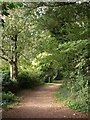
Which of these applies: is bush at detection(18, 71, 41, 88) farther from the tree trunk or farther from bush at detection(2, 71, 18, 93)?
bush at detection(2, 71, 18, 93)

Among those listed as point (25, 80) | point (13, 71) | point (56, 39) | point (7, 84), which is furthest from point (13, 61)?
point (56, 39)

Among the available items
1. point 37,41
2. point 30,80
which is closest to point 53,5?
point 37,41

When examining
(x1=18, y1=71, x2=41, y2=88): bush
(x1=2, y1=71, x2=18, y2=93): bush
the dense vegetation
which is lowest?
(x1=18, y1=71, x2=41, y2=88): bush

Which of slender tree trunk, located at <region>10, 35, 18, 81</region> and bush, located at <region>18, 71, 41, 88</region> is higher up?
slender tree trunk, located at <region>10, 35, 18, 81</region>

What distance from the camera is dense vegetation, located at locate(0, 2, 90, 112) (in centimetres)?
1366

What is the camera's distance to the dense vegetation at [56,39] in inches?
538

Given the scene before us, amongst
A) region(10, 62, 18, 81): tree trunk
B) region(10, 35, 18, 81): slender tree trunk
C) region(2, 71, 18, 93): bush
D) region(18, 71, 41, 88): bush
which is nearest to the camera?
region(2, 71, 18, 93): bush

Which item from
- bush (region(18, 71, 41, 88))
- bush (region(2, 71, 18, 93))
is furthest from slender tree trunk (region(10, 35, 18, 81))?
bush (region(2, 71, 18, 93))

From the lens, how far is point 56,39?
1955cm

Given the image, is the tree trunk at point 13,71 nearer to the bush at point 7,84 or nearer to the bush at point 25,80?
the bush at point 25,80

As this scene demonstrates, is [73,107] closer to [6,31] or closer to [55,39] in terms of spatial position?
[55,39]

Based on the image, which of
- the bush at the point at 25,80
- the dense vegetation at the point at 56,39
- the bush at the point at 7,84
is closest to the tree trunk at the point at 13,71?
the dense vegetation at the point at 56,39

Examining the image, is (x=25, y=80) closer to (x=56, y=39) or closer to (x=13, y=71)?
(x=13, y=71)

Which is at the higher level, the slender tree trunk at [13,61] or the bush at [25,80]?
the slender tree trunk at [13,61]
